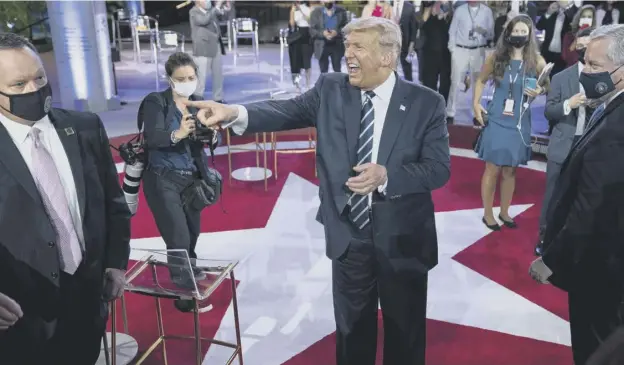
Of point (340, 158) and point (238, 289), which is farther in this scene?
point (238, 289)

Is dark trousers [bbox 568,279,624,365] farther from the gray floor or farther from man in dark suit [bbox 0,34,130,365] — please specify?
the gray floor

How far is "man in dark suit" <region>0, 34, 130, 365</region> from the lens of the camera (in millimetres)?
1845

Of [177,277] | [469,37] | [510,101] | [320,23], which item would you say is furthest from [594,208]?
[320,23]

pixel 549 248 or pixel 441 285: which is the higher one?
pixel 549 248

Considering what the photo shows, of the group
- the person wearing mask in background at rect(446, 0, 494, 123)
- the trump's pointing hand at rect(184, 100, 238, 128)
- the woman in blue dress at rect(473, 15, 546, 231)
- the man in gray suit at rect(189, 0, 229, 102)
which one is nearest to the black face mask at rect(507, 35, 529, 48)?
the woman in blue dress at rect(473, 15, 546, 231)

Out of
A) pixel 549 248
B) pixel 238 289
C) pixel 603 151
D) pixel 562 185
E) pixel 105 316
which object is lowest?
pixel 238 289

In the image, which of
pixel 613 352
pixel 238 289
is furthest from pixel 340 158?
pixel 238 289

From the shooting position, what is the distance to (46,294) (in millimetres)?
1922

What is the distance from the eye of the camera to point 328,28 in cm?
827

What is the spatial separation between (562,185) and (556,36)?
19.2 feet

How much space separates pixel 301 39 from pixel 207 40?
166cm

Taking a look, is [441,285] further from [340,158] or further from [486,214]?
[340,158]

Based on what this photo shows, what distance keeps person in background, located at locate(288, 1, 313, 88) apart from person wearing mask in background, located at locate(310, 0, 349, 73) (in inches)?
17.7

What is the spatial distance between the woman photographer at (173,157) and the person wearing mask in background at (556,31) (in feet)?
18.5
